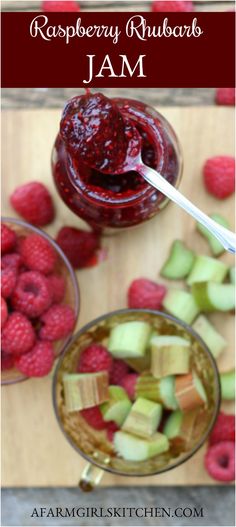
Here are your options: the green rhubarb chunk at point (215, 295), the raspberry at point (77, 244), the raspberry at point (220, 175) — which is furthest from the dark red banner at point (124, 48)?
the green rhubarb chunk at point (215, 295)

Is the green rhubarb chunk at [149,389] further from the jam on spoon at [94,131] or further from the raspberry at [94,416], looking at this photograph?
the jam on spoon at [94,131]

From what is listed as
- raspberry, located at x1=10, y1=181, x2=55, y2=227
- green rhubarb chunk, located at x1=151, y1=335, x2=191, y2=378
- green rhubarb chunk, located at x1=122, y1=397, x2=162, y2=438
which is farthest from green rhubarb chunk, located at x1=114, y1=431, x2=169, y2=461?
raspberry, located at x1=10, y1=181, x2=55, y2=227

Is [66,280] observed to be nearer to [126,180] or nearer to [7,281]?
[7,281]

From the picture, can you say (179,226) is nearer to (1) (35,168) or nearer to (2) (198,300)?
(2) (198,300)

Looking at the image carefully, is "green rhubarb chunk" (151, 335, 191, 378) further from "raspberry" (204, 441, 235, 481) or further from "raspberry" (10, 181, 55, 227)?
"raspberry" (10, 181, 55, 227)

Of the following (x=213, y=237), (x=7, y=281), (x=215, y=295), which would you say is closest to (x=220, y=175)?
(x=213, y=237)
